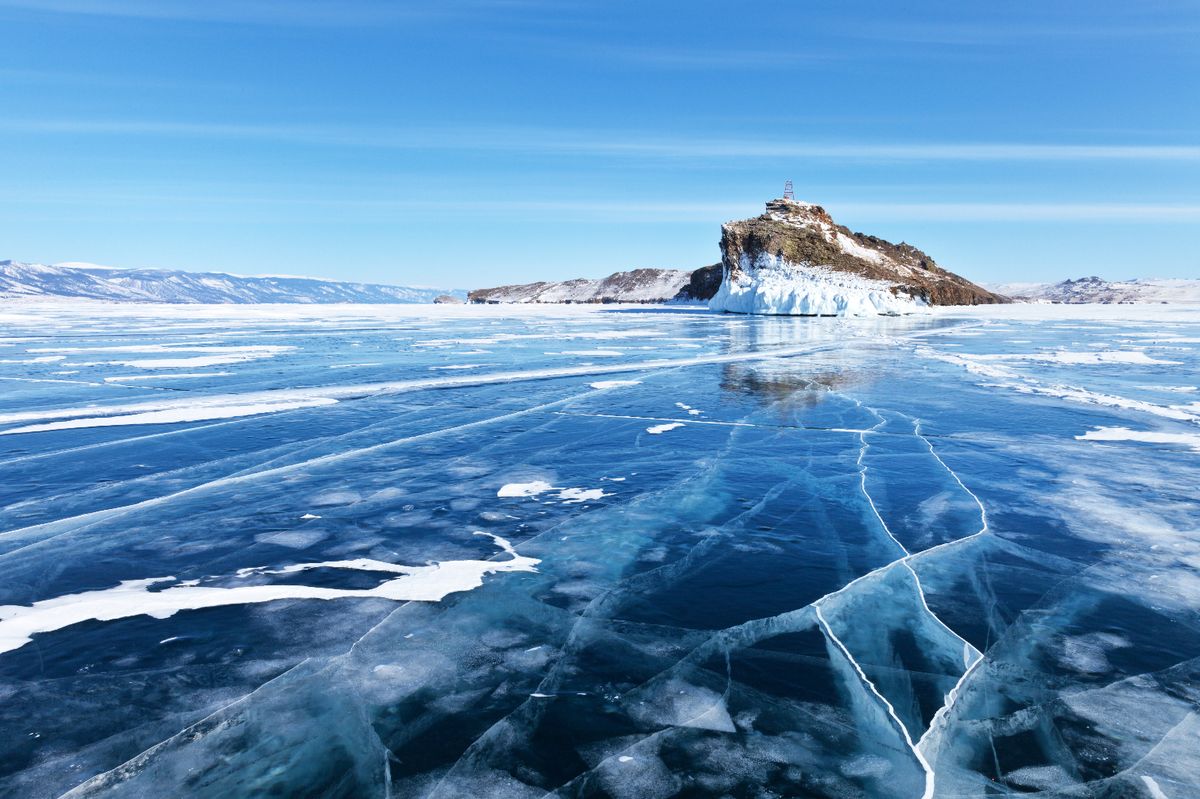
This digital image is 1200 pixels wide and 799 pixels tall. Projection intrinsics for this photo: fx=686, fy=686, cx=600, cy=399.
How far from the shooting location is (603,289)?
473ft

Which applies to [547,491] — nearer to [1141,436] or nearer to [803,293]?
[1141,436]

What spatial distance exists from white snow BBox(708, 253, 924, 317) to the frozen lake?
48398mm

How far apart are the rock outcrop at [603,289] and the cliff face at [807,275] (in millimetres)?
55030

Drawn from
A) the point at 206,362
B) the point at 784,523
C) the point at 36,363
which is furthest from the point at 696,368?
the point at 36,363

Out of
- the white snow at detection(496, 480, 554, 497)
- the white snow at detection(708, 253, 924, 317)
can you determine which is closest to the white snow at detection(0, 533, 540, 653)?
the white snow at detection(496, 480, 554, 497)

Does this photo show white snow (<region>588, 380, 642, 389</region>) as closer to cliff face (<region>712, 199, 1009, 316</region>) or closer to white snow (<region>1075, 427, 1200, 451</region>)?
white snow (<region>1075, 427, 1200, 451</region>)

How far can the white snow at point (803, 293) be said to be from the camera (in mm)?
57906

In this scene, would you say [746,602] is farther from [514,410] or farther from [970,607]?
[514,410]

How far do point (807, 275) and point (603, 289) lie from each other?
268 ft

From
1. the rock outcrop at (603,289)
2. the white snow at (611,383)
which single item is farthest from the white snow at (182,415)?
the rock outcrop at (603,289)

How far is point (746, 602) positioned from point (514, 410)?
816 centimetres

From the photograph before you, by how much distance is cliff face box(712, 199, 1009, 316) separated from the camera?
5909 centimetres

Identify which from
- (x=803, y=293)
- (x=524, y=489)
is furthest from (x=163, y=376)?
(x=803, y=293)

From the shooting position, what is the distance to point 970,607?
4750 millimetres
